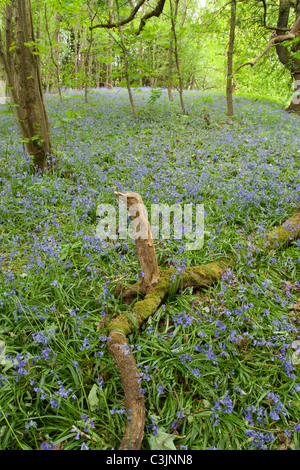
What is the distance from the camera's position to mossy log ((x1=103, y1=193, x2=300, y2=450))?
190cm

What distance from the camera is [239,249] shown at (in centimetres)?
364

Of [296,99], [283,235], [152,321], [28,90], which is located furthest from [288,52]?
[152,321]

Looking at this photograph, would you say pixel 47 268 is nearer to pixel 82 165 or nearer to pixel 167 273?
pixel 167 273

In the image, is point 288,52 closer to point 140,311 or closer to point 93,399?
point 140,311

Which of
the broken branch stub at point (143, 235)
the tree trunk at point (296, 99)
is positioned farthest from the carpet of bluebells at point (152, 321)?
the tree trunk at point (296, 99)

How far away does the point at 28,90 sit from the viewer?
5.08 metres

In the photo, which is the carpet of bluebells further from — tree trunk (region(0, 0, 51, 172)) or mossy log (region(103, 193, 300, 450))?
tree trunk (region(0, 0, 51, 172))

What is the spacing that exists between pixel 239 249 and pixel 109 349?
2.18m

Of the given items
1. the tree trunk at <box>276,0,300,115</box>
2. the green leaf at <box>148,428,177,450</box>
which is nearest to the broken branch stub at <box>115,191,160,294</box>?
the green leaf at <box>148,428,177,450</box>

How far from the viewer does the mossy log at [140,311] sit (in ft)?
6.22

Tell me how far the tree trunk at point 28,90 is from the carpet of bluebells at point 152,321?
1.06 feet

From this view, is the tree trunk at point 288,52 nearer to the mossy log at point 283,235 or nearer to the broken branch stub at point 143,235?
the mossy log at point 283,235

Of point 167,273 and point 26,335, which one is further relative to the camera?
point 167,273

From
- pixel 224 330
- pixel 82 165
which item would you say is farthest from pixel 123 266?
pixel 82 165
